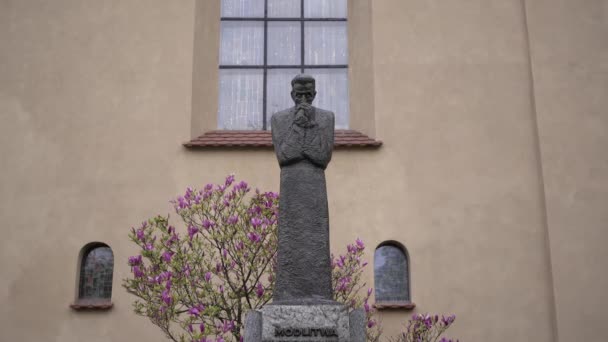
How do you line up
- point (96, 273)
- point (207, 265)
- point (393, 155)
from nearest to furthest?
point (207, 265) → point (96, 273) → point (393, 155)

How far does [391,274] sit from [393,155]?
184 cm

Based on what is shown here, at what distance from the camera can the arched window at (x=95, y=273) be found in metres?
9.68

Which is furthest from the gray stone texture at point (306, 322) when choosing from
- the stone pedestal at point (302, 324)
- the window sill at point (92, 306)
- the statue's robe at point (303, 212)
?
the window sill at point (92, 306)

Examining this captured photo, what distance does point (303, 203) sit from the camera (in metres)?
5.01

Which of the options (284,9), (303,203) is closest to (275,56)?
(284,9)

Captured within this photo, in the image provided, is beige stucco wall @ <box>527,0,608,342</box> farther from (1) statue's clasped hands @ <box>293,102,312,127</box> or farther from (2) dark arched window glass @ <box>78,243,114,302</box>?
(2) dark arched window glass @ <box>78,243,114,302</box>

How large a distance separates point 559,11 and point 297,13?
4.46m

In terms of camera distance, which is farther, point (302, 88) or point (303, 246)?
point (302, 88)

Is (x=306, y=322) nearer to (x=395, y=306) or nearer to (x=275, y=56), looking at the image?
(x=395, y=306)

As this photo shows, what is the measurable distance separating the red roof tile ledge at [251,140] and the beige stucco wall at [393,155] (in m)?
0.17

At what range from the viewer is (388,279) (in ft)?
32.0

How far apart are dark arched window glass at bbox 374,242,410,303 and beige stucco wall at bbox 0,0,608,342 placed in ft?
0.87

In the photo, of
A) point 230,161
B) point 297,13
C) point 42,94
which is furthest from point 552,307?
point 42,94

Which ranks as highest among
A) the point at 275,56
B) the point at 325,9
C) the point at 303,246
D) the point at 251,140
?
the point at 325,9
